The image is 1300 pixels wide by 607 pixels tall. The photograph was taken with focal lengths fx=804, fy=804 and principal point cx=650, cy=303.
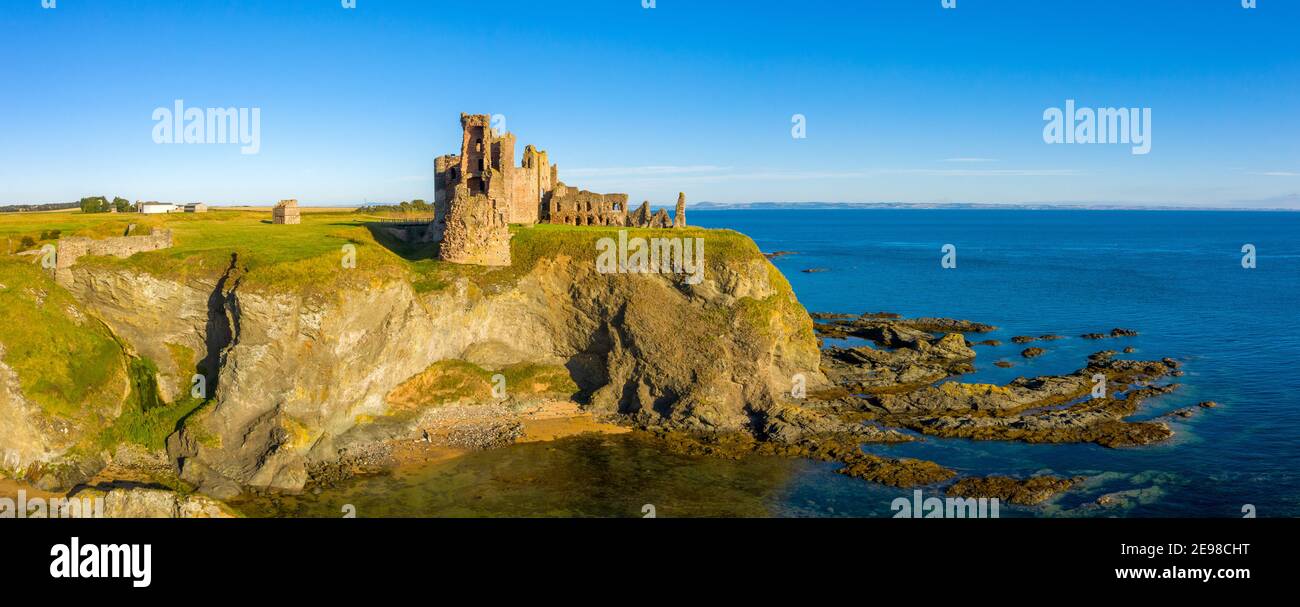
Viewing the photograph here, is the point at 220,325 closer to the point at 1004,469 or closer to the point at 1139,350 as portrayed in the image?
the point at 1004,469

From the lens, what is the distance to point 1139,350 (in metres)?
68.9

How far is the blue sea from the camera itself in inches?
1543

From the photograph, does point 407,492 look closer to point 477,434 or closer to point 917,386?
point 477,434

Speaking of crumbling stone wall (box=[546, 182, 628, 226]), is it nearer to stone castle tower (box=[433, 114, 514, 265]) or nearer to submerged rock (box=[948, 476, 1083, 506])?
stone castle tower (box=[433, 114, 514, 265])

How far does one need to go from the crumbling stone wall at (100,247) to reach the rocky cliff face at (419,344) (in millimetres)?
1058

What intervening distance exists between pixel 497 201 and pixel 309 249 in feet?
40.3

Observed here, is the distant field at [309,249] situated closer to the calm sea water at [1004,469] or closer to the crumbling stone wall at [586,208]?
the crumbling stone wall at [586,208]

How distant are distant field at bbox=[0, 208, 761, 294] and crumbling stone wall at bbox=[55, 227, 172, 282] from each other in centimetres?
62

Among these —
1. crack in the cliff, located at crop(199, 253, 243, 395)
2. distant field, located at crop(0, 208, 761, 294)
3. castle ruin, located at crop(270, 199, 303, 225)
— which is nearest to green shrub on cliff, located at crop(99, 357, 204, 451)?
crack in the cliff, located at crop(199, 253, 243, 395)

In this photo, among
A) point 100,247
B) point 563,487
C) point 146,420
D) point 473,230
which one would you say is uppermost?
point 473,230

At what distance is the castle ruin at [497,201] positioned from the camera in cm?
5231

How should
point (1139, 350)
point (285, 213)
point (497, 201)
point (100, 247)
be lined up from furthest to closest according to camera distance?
point (1139, 350), point (285, 213), point (497, 201), point (100, 247)

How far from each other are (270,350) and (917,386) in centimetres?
4192

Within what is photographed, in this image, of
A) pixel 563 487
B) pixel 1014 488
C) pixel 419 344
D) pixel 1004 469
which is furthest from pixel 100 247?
pixel 1004 469
